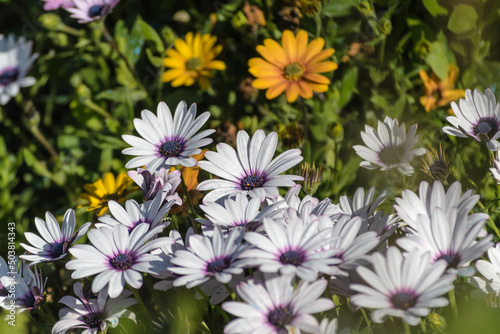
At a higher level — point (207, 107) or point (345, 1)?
point (345, 1)

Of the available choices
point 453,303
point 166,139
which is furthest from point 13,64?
point 453,303

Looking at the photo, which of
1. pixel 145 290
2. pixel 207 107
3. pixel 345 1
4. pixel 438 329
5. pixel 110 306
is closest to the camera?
pixel 438 329

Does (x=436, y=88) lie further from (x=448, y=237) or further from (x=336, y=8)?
(x=448, y=237)

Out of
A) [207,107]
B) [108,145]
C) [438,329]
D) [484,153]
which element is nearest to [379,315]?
[438,329]

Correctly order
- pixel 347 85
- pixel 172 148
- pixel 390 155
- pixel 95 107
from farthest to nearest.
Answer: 1. pixel 95 107
2. pixel 347 85
3. pixel 390 155
4. pixel 172 148

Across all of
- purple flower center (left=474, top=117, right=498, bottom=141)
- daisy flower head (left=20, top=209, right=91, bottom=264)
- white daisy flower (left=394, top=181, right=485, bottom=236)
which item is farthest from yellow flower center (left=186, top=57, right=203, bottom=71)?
white daisy flower (left=394, top=181, right=485, bottom=236)

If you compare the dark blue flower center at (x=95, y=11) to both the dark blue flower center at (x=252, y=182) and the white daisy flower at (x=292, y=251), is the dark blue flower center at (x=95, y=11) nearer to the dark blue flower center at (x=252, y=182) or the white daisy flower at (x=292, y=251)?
the dark blue flower center at (x=252, y=182)

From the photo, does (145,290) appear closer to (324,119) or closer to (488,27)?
(324,119)
